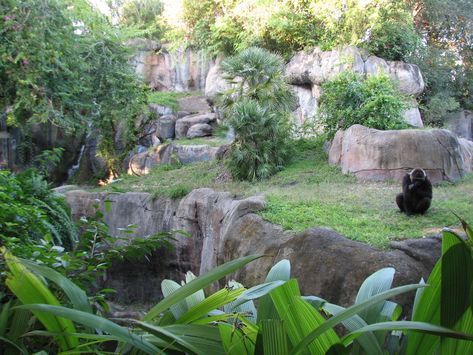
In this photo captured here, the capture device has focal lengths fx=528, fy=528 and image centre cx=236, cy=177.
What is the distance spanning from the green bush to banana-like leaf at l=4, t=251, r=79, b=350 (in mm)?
12418

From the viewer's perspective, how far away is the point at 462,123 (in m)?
21.0

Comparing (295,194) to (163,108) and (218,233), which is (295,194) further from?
(163,108)

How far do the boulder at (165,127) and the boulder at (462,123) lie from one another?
1105cm

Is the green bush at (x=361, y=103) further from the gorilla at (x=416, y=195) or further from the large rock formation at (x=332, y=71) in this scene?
the gorilla at (x=416, y=195)

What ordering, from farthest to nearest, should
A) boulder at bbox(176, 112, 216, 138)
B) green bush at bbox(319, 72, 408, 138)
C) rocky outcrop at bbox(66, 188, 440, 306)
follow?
boulder at bbox(176, 112, 216, 138) < green bush at bbox(319, 72, 408, 138) < rocky outcrop at bbox(66, 188, 440, 306)

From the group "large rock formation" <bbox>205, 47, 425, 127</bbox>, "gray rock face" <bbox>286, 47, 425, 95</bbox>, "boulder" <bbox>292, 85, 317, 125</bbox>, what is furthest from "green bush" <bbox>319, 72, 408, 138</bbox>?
"boulder" <bbox>292, 85, 317, 125</bbox>

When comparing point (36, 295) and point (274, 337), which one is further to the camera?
point (36, 295)

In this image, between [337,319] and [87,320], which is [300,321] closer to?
[337,319]

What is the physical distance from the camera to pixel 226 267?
5.15 feet

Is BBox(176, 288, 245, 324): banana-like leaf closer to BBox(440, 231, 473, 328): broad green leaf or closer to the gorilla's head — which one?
BBox(440, 231, 473, 328): broad green leaf

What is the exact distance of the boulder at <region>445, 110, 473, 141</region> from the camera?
20625 millimetres

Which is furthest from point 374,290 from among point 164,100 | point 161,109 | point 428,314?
point 164,100

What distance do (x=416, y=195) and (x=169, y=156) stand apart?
12.8m

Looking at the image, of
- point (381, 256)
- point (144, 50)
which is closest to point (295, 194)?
point (381, 256)
